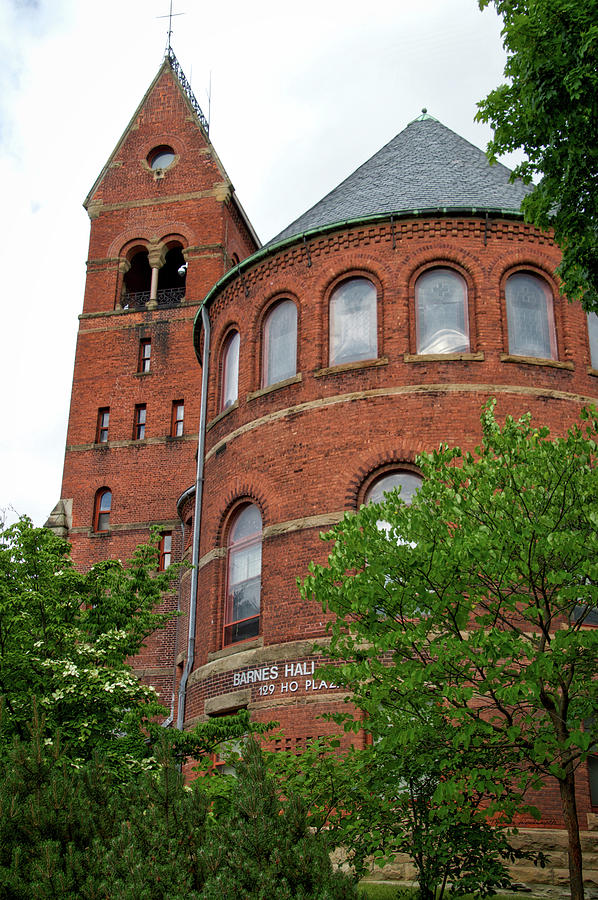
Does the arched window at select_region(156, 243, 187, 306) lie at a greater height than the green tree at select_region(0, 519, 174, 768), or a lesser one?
greater

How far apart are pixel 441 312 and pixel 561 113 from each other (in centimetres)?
702

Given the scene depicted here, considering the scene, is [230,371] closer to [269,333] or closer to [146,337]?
[269,333]

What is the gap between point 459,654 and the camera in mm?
9477

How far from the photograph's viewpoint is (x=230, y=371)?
2061cm

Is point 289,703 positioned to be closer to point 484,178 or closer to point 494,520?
point 494,520

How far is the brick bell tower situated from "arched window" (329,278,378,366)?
11993mm

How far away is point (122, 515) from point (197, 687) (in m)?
12.5

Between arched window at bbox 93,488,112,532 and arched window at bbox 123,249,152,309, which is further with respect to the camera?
arched window at bbox 123,249,152,309

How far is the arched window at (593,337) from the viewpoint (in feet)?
59.5

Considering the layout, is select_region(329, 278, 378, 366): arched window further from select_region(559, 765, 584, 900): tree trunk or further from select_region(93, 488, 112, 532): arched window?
select_region(93, 488, 112, 532): arched window

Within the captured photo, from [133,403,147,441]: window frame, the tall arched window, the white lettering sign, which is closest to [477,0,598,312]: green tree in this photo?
the tall arched window

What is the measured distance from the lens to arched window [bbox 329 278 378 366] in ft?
59.3

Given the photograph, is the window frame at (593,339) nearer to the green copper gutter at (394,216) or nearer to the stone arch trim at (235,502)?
the green copper gutter at (394,216)

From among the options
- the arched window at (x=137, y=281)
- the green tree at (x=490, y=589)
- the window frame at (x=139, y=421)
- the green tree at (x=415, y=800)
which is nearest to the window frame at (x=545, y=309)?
the green tree at (x=490, y=589)
